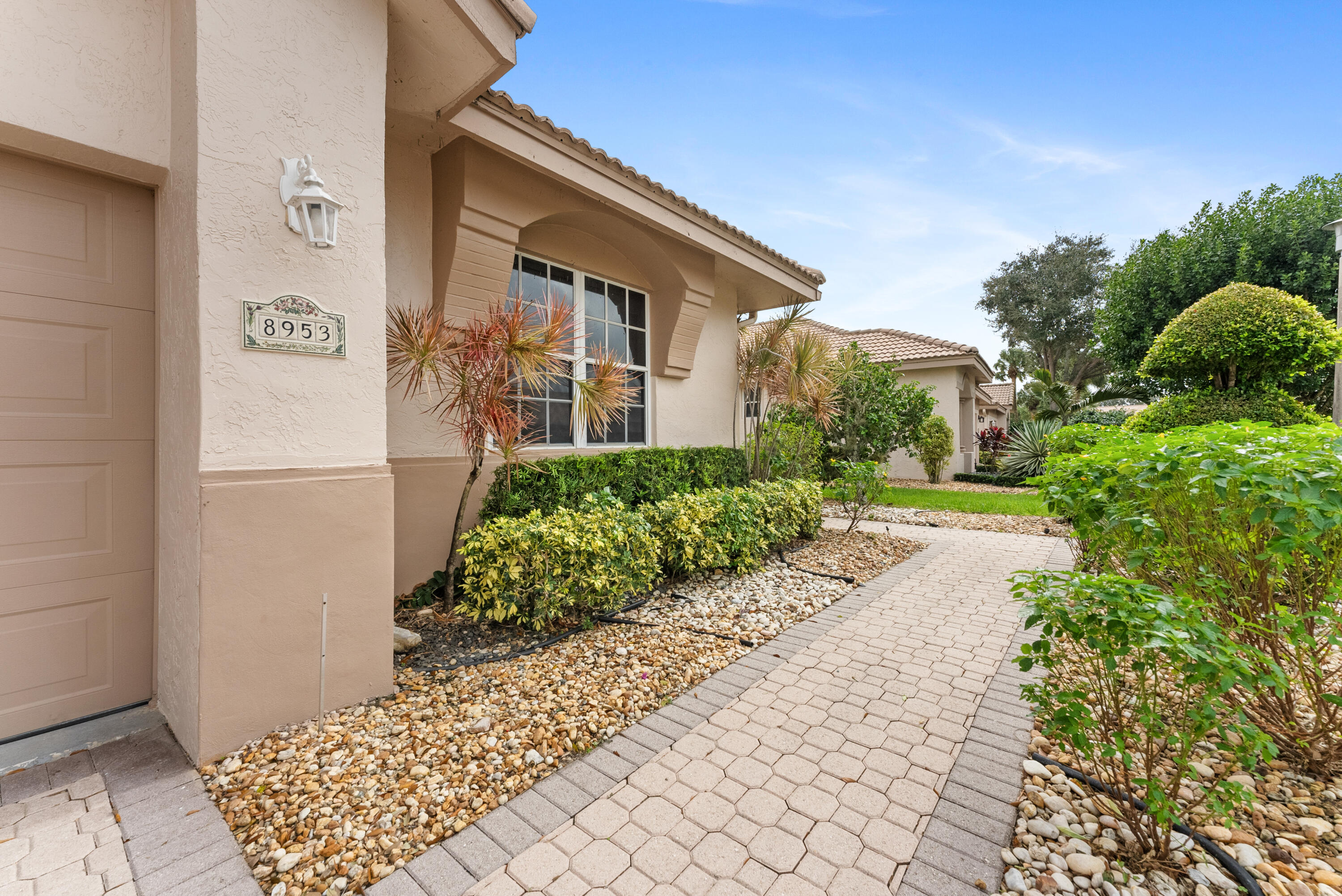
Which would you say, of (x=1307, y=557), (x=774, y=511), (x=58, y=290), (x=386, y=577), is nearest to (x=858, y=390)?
(x=774, y=511)

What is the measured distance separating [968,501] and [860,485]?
5.81 m

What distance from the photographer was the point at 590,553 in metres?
4.11

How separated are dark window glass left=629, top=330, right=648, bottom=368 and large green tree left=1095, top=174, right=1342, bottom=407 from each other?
1651 centimetres

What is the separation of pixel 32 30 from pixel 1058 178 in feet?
59.7

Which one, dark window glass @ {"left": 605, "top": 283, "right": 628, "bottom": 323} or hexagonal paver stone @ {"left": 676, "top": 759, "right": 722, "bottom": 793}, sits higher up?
dark window glass @ {"left": 605, "top": 283, "right": 628, "bottom": 323}

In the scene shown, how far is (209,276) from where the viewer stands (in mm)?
2506

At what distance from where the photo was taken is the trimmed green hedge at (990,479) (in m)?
15.5

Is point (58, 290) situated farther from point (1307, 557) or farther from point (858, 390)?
point (858, 390)

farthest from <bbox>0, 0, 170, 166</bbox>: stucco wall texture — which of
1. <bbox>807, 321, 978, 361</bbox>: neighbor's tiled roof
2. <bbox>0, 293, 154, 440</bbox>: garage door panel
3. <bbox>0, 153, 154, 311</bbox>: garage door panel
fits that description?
<bbox>807, 321, 978, 361</bbox>: neighbor's tiled roof

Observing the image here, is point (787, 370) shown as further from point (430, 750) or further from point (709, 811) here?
point (430, 750)

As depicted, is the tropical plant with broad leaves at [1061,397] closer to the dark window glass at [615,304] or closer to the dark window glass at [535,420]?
the dark window glass at [615,304]

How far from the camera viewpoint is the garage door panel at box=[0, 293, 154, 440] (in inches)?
100

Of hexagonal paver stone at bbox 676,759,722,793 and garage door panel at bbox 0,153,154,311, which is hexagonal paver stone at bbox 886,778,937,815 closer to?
hexagonal paver stone at bbox 676,759,722,793

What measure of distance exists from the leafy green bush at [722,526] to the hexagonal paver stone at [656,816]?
280 cm
